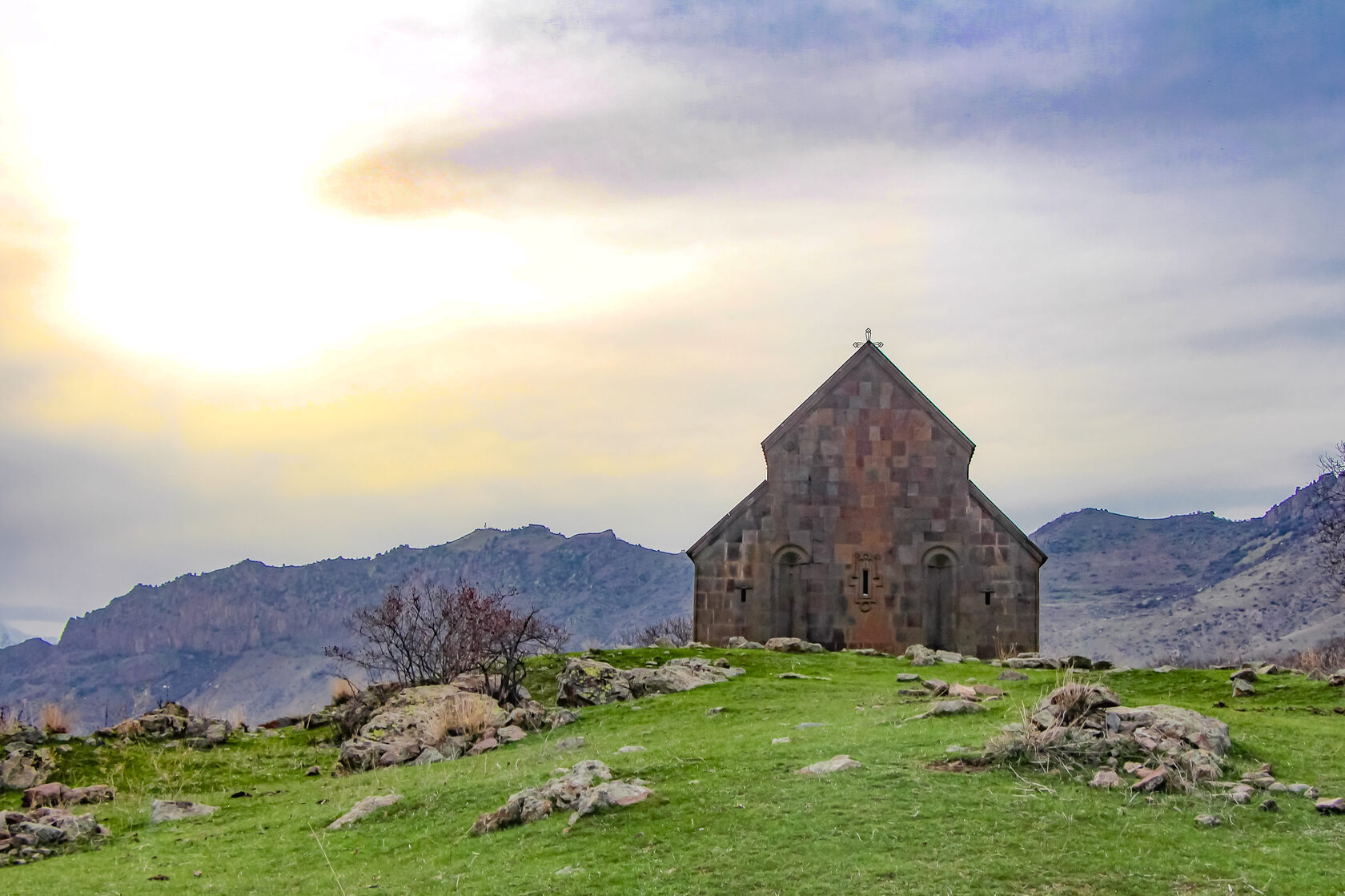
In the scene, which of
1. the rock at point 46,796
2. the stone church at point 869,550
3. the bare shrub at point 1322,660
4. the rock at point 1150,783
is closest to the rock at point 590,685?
the rock at point 46,796

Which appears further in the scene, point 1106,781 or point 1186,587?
point 1186,587

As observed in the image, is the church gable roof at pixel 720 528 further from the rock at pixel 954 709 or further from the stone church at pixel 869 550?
the rock at pixel 954 709

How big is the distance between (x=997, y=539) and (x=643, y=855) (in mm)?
24352

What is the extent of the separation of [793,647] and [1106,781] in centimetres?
1749

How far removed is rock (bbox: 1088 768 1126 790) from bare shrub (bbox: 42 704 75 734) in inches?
752

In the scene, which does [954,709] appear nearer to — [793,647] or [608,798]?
[608,798]

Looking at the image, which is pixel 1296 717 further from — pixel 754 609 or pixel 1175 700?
pixel 754 609

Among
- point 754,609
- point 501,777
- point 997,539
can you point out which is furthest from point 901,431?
point 501,777

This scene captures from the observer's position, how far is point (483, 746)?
19844mm

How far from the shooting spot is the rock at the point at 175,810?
1716 centimetres

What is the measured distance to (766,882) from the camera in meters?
10.8

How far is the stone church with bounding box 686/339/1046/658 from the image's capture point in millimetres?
34219

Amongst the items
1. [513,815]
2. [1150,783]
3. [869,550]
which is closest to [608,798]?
[513,815]

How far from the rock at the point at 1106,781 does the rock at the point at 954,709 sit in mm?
4042
